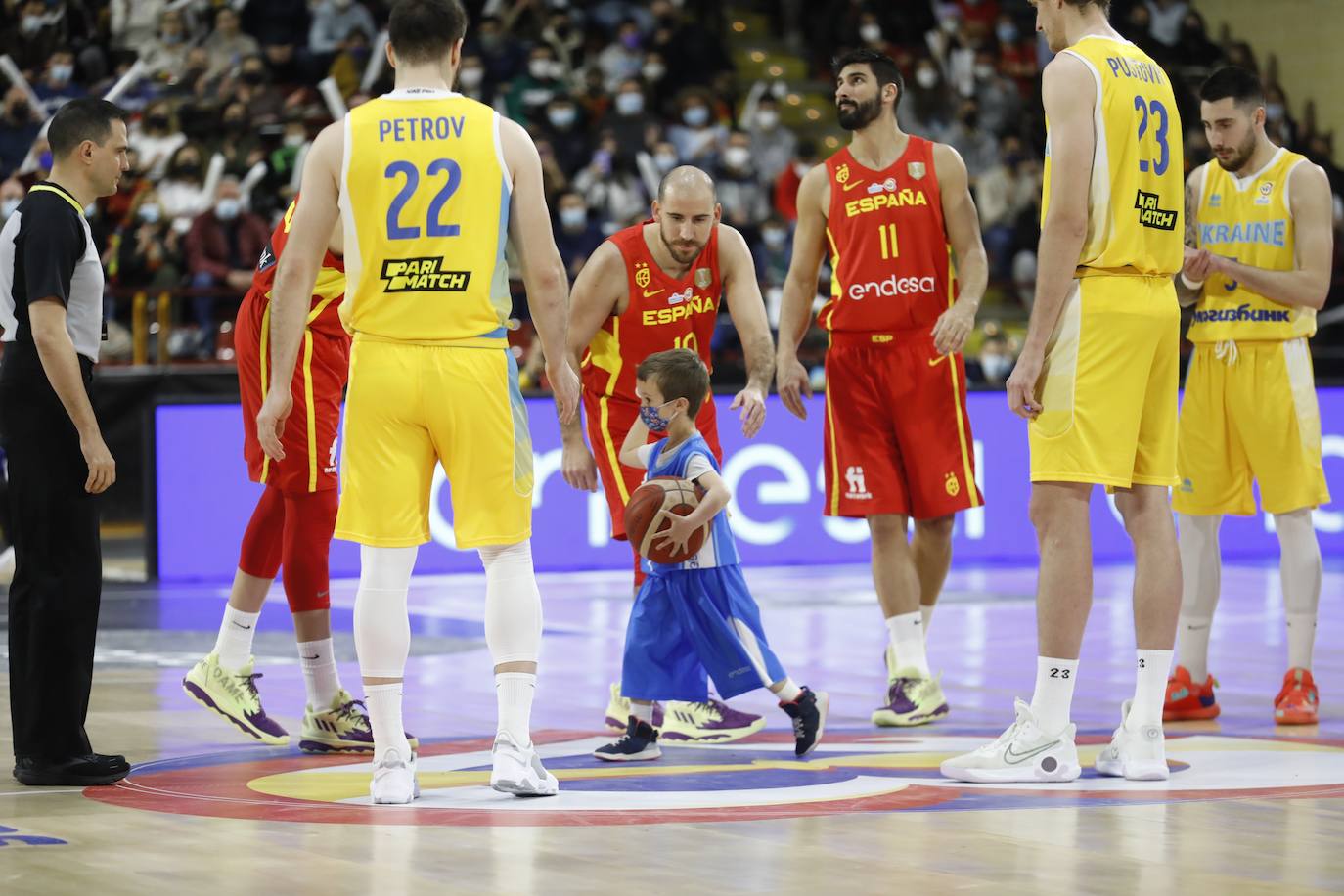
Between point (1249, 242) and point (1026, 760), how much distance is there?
2574mm

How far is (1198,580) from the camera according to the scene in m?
7.12

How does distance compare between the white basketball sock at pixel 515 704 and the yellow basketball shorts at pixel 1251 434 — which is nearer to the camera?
the white basketball sock at pixel 515 704

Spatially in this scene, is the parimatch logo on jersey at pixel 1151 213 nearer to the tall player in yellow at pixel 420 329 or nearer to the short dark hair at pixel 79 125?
the tall player in yellow at pixel 420 329

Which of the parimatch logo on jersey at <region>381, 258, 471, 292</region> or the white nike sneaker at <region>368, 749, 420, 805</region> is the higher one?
the parimatch logo on jersey at <region>381, 258, 471, 292</region>

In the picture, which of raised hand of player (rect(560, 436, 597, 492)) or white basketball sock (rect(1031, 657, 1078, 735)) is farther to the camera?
raised hand of player (rect(560, 436, 597, 492))

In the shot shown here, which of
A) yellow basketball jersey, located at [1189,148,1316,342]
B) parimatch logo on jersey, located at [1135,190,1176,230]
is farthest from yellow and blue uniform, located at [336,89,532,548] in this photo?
yellow basketball jersey, located at [1189,148,1316,342]

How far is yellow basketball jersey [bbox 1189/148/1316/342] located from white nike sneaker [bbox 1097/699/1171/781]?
214cm

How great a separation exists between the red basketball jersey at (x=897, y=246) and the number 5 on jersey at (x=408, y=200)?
8.32 ft

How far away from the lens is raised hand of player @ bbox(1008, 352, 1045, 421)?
552 cm

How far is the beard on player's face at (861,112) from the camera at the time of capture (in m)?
7.26

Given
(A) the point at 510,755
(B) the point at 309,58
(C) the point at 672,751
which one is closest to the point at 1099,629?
(C) the point at 672,751

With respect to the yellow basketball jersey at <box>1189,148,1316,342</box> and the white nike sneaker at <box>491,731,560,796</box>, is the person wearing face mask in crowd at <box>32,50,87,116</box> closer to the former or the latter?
the yellow basketball jersey at <box>1189,148,1316,342</box>

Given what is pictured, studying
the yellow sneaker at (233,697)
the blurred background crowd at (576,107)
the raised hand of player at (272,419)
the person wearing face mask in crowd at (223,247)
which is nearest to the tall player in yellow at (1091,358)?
the raised hand of player at (272,419)

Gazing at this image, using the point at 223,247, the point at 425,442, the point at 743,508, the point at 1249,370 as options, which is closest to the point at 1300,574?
the point at 1249,370
